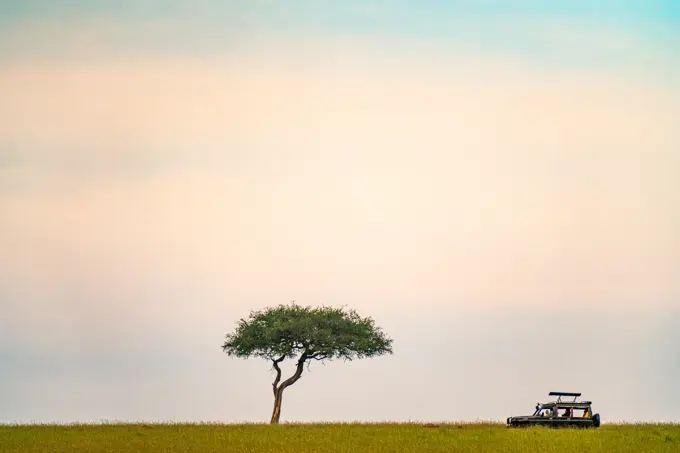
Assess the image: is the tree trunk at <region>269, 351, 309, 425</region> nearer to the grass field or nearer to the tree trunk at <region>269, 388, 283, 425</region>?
the tree trunk at <region>269, 388, 283, 425</region>

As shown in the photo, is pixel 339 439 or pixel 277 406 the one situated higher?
pixel 277 406

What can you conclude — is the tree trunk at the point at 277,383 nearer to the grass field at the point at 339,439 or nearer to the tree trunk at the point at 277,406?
Result: the tree trunk at the point at 277,406

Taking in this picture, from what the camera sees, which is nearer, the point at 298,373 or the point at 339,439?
the point at 339,439

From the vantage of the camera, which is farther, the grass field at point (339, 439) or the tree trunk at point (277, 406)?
the tree trunk at point (277, 406)

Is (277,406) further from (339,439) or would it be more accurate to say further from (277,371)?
(339,439)

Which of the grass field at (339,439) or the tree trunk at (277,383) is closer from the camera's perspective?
the grass field at (339,439)

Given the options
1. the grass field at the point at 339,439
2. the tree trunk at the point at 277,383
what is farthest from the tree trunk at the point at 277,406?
the grass field at the point at 339,439

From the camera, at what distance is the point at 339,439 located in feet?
199

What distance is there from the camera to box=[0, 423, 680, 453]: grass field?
5638 centimetres

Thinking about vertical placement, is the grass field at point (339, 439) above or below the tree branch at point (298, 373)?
below

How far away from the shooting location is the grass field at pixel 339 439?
5638cm

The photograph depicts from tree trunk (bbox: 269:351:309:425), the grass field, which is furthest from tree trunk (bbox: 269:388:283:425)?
the grass field

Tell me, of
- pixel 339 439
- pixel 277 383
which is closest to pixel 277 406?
pixel 277 383

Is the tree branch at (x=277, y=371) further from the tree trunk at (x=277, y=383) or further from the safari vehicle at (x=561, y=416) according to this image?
the safari vehicle at (x=561, y=416)
